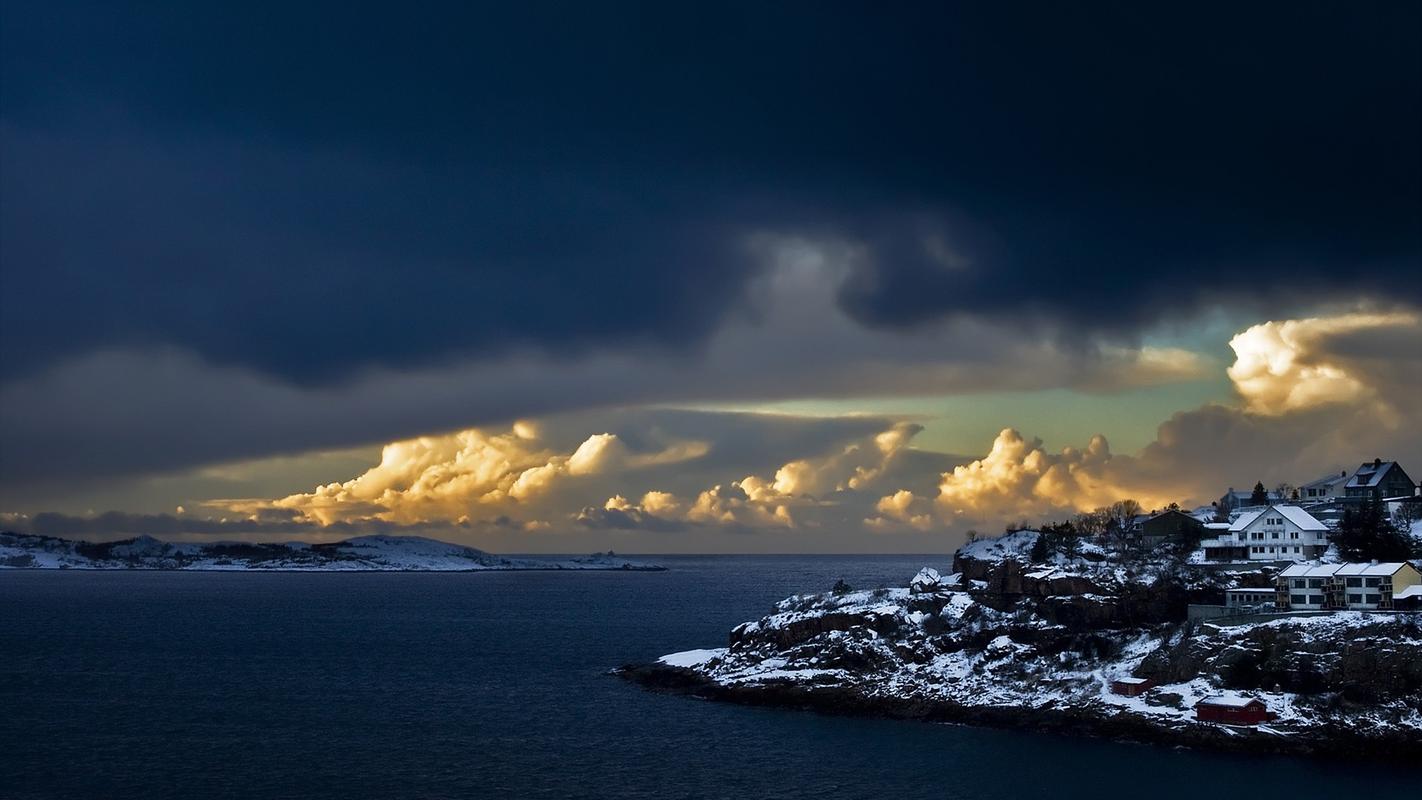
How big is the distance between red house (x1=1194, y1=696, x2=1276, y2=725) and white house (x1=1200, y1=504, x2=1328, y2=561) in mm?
37563

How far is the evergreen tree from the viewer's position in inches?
4434

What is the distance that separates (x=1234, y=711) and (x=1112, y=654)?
16472mm

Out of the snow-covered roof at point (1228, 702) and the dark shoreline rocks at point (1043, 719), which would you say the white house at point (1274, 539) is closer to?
the snow-covered roof at point (1228, 702)

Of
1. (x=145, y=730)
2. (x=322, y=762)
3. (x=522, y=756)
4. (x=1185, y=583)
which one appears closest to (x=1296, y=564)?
(x=1185, y=583)

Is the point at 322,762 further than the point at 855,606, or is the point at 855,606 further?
the point at 855,606

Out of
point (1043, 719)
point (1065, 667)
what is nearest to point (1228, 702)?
point (1043, 719)

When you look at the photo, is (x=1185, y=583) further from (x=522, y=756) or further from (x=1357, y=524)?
(x=522, y=756)

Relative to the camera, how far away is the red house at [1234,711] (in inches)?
3401

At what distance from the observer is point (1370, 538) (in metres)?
115

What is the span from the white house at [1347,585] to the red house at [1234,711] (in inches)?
917

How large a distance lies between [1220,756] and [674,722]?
44.0 meters

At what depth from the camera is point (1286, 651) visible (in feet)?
305

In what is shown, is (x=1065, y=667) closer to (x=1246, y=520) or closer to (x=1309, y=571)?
(x=1309, y=571)

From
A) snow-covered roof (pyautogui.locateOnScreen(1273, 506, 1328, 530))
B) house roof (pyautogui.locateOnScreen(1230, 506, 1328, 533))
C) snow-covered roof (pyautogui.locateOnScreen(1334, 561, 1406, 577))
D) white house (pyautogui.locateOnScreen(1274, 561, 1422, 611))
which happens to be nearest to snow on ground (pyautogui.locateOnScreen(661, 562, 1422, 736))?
white house (pyautogui.locateOnScreen(1274, 561, 1422, 611))
